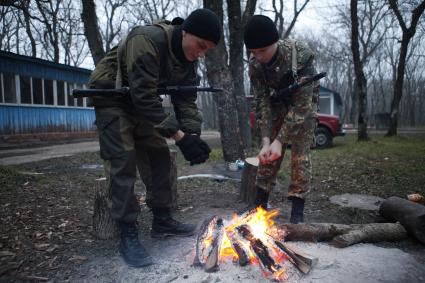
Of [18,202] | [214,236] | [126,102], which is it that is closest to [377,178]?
[214,236]

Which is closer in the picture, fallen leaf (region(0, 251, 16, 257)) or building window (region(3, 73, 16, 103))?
fallen leaf (region(0, 251, 16, 257))

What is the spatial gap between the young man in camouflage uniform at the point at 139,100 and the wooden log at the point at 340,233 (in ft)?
3.26

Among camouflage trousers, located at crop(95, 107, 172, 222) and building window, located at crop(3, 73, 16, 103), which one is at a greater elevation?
building window, located at crop(3, 73, 16, 103)

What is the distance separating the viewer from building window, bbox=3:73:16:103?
14.5m

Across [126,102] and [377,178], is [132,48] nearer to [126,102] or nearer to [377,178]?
[126,102]

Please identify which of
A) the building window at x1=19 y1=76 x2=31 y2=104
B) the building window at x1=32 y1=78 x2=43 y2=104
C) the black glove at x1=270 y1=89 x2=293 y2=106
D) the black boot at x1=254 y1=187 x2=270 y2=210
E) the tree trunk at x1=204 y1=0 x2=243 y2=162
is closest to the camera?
the black glove at x1=270 y1=89 x2=293 y2=106

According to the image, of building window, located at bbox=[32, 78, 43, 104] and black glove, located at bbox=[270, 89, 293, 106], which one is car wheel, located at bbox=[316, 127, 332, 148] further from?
building window, located at bbox=[32, 78, 43, 104]

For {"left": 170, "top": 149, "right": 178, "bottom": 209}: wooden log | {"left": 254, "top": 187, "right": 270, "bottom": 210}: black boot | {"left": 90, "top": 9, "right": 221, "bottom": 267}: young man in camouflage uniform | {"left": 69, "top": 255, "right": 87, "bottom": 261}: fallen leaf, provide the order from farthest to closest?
{"left": 170, "top": 149, "right": 178, "bottom": 209}: wooden log → {"left": 254, "top": 187, "right": 270, "bottom": 210}: black boot → {"left": 69, "top": 255, "right": 87, "bottom": 261}: fallen leaf → {"left": 90, "top": 9, "right": 221, "bottom": 267}: young man in camouflage uniform

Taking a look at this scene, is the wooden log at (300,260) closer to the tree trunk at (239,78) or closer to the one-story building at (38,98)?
the tree trunk at (239,78)

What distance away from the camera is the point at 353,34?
13.7 m

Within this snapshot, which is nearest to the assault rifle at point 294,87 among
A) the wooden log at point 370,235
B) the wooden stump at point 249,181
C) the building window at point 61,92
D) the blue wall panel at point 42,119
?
the wooden stump at point 249,181

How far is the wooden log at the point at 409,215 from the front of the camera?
3.25 m

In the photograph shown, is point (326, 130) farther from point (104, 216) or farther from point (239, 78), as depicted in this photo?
point (104, 216)

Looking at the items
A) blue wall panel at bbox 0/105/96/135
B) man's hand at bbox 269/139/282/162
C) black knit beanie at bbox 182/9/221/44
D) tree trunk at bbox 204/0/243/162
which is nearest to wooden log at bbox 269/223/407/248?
man's hand at bbox 269/139/282/162
